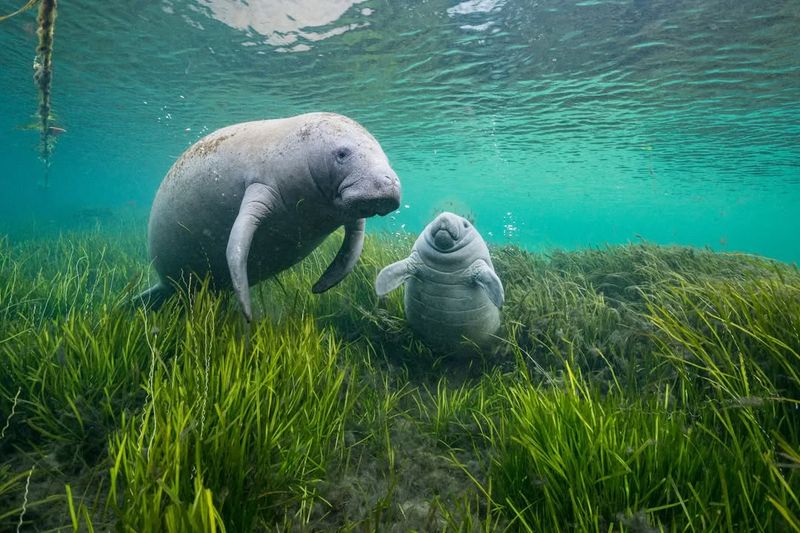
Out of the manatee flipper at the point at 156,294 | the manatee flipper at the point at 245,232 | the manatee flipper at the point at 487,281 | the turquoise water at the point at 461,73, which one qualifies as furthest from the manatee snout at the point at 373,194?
the turquoise water at the point at 461,73

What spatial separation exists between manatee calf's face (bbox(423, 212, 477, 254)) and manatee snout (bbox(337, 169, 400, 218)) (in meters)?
1.40

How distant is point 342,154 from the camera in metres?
3.39

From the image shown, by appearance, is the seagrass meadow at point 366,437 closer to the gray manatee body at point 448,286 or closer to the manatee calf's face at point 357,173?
the gray manatee body at point 448,286

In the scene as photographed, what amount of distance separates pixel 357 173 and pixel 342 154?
10.8 inches

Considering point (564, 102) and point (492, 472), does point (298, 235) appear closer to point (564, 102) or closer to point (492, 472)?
point (492, 472)

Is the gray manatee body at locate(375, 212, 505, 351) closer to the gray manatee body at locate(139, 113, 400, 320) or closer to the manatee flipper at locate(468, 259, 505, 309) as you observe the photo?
the manatee flipper at locate(468, 259, 505, 309)

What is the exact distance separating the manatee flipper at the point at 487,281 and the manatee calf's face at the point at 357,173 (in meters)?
1.70

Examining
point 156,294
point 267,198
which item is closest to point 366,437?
point 267,198

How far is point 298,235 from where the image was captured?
3.91 meters

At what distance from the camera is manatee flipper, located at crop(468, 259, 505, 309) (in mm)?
4355

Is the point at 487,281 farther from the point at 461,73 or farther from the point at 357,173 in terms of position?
the point at 461,73

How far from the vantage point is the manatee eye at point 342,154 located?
3.37 meters

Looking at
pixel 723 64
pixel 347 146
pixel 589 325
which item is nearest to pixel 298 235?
pixel 347 146

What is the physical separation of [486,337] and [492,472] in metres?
2.37
